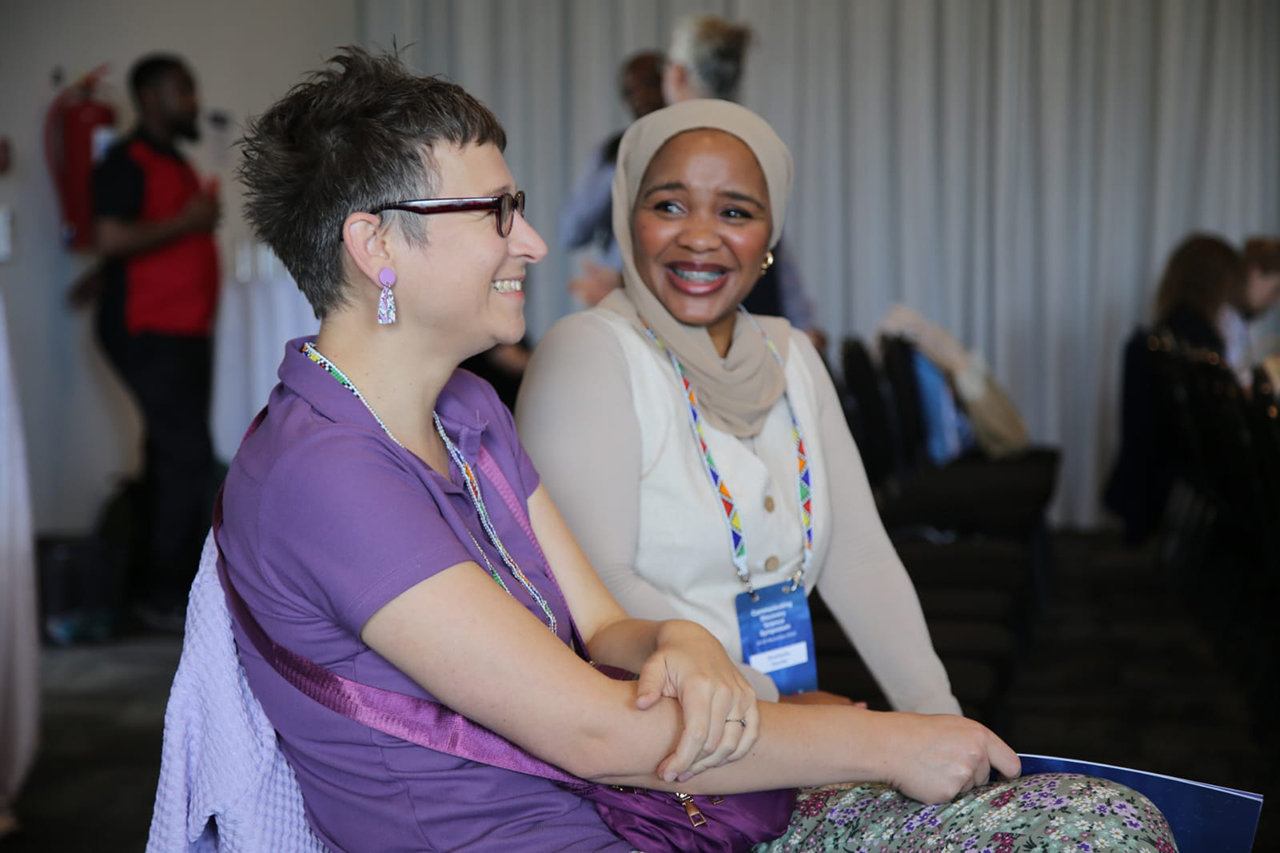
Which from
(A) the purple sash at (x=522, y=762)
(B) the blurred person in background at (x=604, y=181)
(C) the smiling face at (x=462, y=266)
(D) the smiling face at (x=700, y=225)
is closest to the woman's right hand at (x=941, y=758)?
(A) the purple sash at (x=522, y=762)

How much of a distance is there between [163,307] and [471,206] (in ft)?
12.0

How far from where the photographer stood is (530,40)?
718 cm

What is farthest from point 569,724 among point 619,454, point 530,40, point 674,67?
point 530,40

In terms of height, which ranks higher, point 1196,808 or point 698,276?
point 698,276

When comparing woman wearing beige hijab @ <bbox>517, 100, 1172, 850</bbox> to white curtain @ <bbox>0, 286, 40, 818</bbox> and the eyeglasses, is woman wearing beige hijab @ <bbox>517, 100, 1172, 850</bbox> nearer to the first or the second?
the eyeglasses

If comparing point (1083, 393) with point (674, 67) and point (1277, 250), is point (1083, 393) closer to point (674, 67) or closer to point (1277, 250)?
point (1277, 250)

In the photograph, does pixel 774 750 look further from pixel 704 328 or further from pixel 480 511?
pixel 704 328

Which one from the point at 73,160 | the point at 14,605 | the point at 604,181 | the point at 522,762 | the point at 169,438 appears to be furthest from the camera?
the point at 73,160

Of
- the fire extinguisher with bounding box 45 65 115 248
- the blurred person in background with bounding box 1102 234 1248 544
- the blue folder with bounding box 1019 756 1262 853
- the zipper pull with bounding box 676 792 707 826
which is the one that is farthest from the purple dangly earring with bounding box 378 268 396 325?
the blurred person in background with bounding box 1102 234 1248 544

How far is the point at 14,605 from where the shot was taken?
2588 millimetres

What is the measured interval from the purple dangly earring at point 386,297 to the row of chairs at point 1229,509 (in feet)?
7.86

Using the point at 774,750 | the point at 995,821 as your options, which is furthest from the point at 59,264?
the point at 995,821

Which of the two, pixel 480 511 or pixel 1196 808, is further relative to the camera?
pixel 480 511

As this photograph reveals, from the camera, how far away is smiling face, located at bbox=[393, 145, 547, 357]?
1.27m
